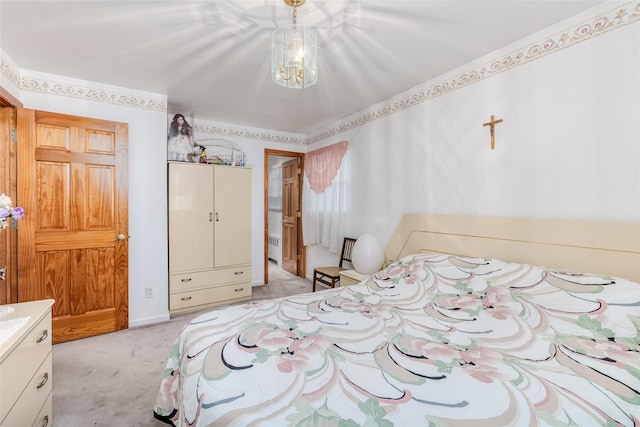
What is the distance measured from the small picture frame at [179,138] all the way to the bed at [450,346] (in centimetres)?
238

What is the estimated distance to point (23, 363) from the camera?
126cm

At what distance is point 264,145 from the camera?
14.1ft

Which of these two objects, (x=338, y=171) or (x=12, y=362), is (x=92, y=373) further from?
(x=338, y=171)

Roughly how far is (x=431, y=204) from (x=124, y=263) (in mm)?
3043

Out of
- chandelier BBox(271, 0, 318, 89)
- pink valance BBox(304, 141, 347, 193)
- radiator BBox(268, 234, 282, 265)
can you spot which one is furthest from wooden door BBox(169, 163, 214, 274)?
radiator BBox(268, 234, 282, 265)

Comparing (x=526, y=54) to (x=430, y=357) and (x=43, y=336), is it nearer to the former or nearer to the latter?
(x=430, y=357)

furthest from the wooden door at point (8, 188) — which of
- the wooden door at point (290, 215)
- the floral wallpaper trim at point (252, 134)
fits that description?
the wooden door at point (290, 215)

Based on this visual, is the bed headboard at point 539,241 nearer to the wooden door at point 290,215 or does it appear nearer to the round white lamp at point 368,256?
the round white lamp at point 368,256

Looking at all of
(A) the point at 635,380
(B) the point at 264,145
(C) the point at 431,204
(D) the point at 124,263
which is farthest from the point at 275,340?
(B) the point at 264,145

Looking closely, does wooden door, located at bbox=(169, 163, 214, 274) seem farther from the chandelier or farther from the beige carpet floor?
the chandelier

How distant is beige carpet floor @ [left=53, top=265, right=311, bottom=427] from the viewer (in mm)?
1673

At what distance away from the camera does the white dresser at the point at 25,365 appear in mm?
1131

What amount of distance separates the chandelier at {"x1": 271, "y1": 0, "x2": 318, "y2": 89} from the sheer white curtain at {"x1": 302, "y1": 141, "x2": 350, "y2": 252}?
2.04 meters

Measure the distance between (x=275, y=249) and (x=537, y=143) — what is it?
16.5 ft
